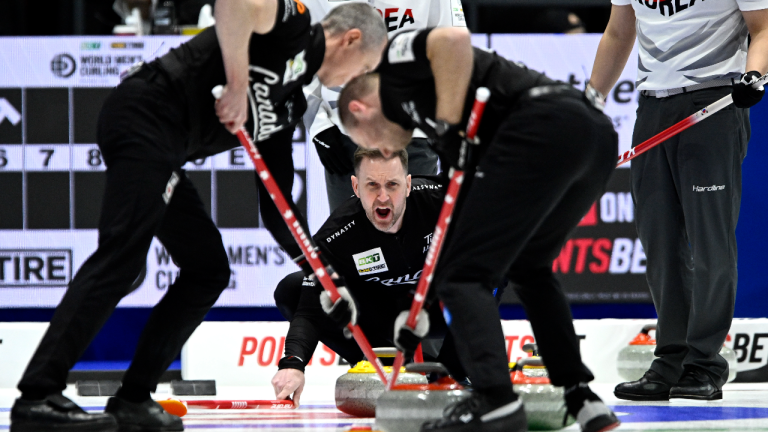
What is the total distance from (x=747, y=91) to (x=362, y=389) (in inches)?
74.8

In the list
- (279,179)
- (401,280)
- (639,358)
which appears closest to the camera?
(279,179)

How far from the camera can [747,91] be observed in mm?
3463

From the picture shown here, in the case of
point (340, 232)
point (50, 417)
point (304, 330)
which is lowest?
point (304, 330)

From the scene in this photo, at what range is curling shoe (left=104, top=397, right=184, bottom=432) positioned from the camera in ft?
8.72

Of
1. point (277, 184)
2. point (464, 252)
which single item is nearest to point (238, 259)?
point (277, 184)

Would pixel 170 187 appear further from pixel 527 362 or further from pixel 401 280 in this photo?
pixel 401 280

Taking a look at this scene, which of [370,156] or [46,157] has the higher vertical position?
[370,156]

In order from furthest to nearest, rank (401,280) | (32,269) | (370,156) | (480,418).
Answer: (32,269)
(401,280)
(370,156)
(480,418)

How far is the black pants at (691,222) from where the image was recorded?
3.66 metres

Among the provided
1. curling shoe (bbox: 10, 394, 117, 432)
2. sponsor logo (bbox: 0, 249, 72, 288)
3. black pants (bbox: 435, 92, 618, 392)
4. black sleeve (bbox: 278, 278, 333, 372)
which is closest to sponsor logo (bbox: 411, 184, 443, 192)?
black sleeve (bbox: 278, 278, 333, 372)

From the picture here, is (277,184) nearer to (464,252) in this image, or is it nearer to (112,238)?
(112,238)

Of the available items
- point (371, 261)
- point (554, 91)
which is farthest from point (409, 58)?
point (371, 261)

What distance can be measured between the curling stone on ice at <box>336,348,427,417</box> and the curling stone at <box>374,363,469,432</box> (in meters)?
0.65

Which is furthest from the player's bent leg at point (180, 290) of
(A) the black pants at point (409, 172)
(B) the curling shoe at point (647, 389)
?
(B) the curling shoe at point (647, 389)
